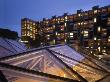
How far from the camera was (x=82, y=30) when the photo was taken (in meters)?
94.9

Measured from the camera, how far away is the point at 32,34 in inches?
4966

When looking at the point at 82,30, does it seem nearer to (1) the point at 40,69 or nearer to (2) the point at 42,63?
(2) the point at 42,63

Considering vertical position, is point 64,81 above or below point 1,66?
below

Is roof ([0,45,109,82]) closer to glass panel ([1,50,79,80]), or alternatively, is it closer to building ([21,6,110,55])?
glass panel ([1,50,79,80])

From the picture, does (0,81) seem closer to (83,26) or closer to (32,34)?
(83,26)

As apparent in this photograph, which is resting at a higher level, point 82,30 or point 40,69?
point 82,30

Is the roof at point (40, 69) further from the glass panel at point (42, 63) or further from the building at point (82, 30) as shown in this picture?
the building at point (82, 30)

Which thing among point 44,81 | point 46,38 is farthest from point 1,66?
point 46,38

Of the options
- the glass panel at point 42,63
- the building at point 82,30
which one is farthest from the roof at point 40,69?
the building at point 82,30

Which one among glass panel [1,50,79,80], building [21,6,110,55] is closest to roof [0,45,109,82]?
glass panel [1,50,79,80]

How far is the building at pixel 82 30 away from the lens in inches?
3329

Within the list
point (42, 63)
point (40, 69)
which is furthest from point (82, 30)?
point (40, 69)

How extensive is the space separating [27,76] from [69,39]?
96.4 meters

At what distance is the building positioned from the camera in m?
84.6
